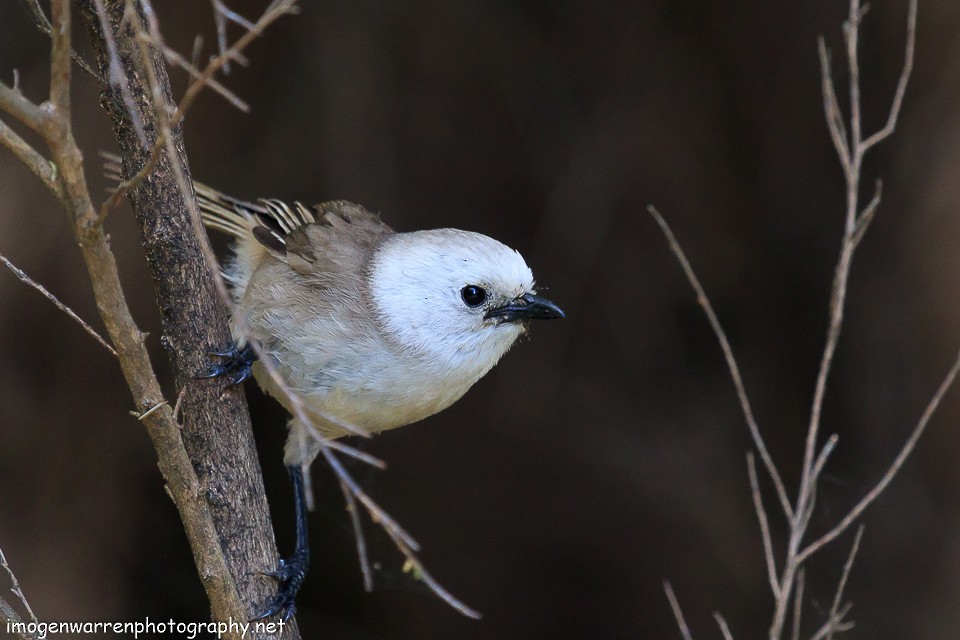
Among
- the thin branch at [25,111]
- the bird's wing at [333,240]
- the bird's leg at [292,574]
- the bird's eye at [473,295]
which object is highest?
Result: the thin branch at [25,111]

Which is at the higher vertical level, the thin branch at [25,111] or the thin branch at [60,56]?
the thin branch at [60,56]

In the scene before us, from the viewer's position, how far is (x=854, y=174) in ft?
8.82

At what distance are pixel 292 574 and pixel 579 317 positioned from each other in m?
2.97

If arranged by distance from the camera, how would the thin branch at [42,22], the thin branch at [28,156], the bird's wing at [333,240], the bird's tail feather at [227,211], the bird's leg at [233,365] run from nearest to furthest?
the thin branch at [28,156] < the thin branch at [42,22] < the bird's leg at [233,365] < the bird's wing at [333,240] < the bird's tail feather at [227,211]

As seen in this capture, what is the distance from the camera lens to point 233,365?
2.80 meters

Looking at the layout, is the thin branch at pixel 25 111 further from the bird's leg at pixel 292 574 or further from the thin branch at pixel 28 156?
the bird's leg at pixel 292 574

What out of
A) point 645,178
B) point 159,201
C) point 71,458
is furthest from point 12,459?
point 645,178

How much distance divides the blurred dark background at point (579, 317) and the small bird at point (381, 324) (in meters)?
2.06

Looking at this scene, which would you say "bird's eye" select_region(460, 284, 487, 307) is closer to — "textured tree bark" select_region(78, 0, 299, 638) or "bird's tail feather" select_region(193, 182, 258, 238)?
"textured tree bark" select_region(78, 0, 299, 638)

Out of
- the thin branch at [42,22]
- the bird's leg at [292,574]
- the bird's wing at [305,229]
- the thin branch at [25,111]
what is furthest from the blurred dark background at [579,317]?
the thin branch at [25,111]

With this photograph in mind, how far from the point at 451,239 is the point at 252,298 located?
72cm

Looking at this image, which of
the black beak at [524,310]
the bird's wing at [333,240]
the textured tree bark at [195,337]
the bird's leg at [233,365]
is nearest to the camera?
the textured tree bark at [195,337]

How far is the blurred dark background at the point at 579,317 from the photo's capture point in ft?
16.0

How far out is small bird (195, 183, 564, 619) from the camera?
300 cm
